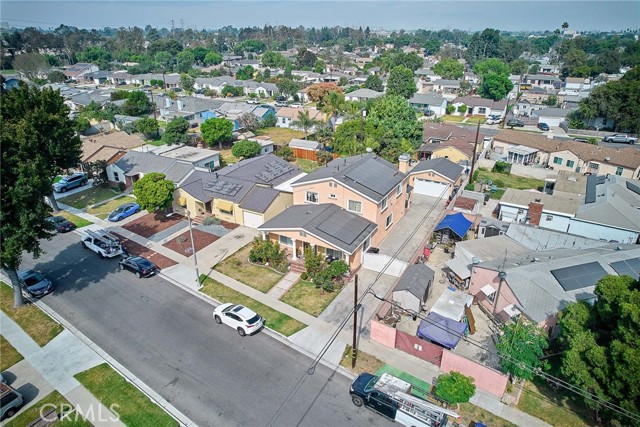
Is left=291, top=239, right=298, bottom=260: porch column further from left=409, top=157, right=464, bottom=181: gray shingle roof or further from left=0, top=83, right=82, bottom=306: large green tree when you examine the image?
left=409, top=157, right=464, bottom=181: gray shingle roof

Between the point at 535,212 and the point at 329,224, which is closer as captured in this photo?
the point at 329,224

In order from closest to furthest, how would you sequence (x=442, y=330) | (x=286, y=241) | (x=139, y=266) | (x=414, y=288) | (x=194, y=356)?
(x=194, y=356) < (x=442, y=330) < (x=414, y=288) < (x=139, y=266) < (x=286, y=241)

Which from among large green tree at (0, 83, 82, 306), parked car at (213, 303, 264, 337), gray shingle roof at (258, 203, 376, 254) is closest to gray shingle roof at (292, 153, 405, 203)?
gray shingle roof at (258, 203, 376, 254)

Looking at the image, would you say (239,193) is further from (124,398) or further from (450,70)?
(450,70)

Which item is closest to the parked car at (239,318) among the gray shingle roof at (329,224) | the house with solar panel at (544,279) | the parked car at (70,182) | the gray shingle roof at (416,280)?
the gray shingle roof at (329,224)

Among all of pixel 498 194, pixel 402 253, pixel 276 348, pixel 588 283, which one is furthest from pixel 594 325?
pixel 498 194

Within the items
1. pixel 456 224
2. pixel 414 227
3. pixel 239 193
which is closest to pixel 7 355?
pixel 239 193
